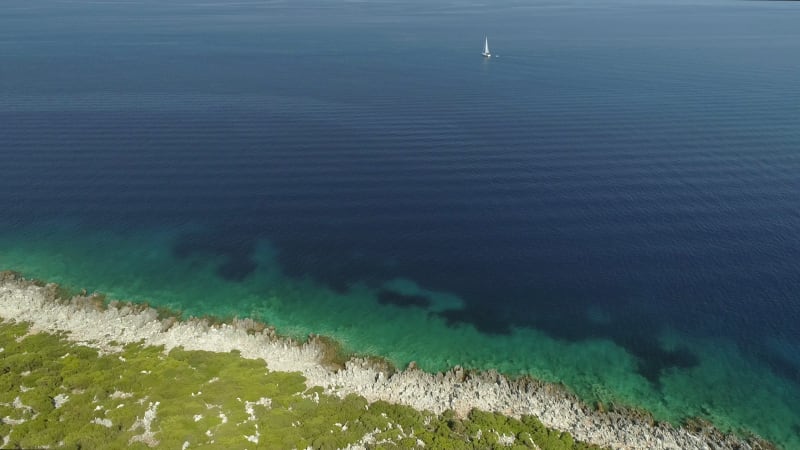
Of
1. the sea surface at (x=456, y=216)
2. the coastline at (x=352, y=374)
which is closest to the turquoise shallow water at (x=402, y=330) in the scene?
the sea surface at (x=456, y=216)

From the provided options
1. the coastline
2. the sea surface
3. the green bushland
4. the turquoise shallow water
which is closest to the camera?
the green bushland

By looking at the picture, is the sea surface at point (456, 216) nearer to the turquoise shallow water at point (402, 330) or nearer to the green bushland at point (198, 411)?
the turquoise shallow water at point (402, 330)

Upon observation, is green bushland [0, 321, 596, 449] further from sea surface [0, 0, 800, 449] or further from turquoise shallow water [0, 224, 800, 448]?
sea surface [0, 0, 800, 449]

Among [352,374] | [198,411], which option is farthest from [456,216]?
[198,411]

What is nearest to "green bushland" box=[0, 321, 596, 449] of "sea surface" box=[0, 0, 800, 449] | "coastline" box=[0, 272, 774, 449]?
"coastline" box=[0, 272, 774, 449]

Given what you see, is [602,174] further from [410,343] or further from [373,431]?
[373,431]
